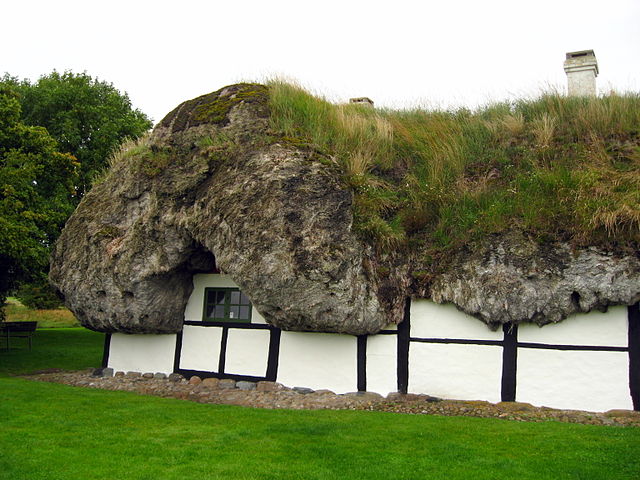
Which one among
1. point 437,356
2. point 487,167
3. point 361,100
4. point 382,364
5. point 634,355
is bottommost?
point 382,364

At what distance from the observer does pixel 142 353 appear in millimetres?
11859

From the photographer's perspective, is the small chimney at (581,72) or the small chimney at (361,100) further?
the small chimney at (361,100)

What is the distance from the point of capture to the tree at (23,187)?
12750mm

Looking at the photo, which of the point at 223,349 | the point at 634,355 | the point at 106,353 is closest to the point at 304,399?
the point at 223,349

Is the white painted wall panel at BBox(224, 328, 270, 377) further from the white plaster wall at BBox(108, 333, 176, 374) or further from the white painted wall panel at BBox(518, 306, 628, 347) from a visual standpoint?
the white painted wall panel at BBox(518, 306, 628, 347)

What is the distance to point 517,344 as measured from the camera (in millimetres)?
8672

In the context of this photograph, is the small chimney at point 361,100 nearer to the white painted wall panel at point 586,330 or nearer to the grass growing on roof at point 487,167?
the grass growing on roof at point 487,167

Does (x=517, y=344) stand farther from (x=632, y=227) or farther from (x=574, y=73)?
(x=574, y=73)

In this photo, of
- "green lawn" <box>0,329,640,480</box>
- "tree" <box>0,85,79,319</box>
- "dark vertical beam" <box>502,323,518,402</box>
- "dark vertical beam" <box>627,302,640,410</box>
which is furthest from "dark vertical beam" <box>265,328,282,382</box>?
"tree" <box>0,85,79,319</box>

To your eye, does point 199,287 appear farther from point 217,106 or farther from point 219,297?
point 217,106

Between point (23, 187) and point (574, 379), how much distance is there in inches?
504

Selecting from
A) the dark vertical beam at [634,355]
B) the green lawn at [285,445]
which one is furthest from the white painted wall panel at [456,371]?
the dark vertical beam at [634,355]

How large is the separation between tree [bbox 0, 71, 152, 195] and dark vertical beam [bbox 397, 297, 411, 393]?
1396cm

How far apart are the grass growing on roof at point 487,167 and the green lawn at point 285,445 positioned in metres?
3.18
